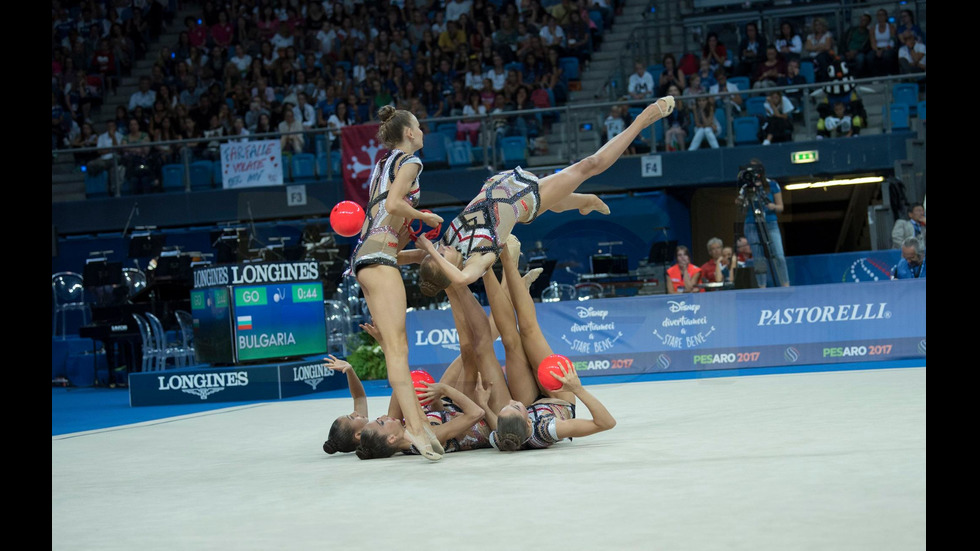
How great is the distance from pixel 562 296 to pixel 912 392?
8217 mm

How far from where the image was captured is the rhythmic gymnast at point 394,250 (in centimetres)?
564

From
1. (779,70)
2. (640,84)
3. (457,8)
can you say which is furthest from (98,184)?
(779,70)

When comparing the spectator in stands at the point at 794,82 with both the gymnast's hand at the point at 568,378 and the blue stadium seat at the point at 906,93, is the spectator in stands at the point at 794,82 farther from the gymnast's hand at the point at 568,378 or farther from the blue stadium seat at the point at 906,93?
the gymnast's hand at the point at 568,378

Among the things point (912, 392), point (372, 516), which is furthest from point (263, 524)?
point (912, 392)

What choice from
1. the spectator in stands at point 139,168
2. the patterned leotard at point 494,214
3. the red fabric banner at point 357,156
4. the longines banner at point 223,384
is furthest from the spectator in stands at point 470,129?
the patterned leotard at point 494,214

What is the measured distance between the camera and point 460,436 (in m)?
6.01

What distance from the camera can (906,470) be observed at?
14.1 ft

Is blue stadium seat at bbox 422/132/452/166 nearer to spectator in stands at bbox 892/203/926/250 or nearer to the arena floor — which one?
spectator in stands at bbox 892/203/926/250

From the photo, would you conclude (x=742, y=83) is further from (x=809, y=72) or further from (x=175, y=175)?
(x=175, y=175)

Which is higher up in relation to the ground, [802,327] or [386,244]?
[386,244]

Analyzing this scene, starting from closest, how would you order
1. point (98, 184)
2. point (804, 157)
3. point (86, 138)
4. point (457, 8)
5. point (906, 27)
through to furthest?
1. point (804, 157)
2. point (906, 27)
3. point (98, 184)
4. point (86, 138)
5. point (457, 8)

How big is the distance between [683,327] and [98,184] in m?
11.6
